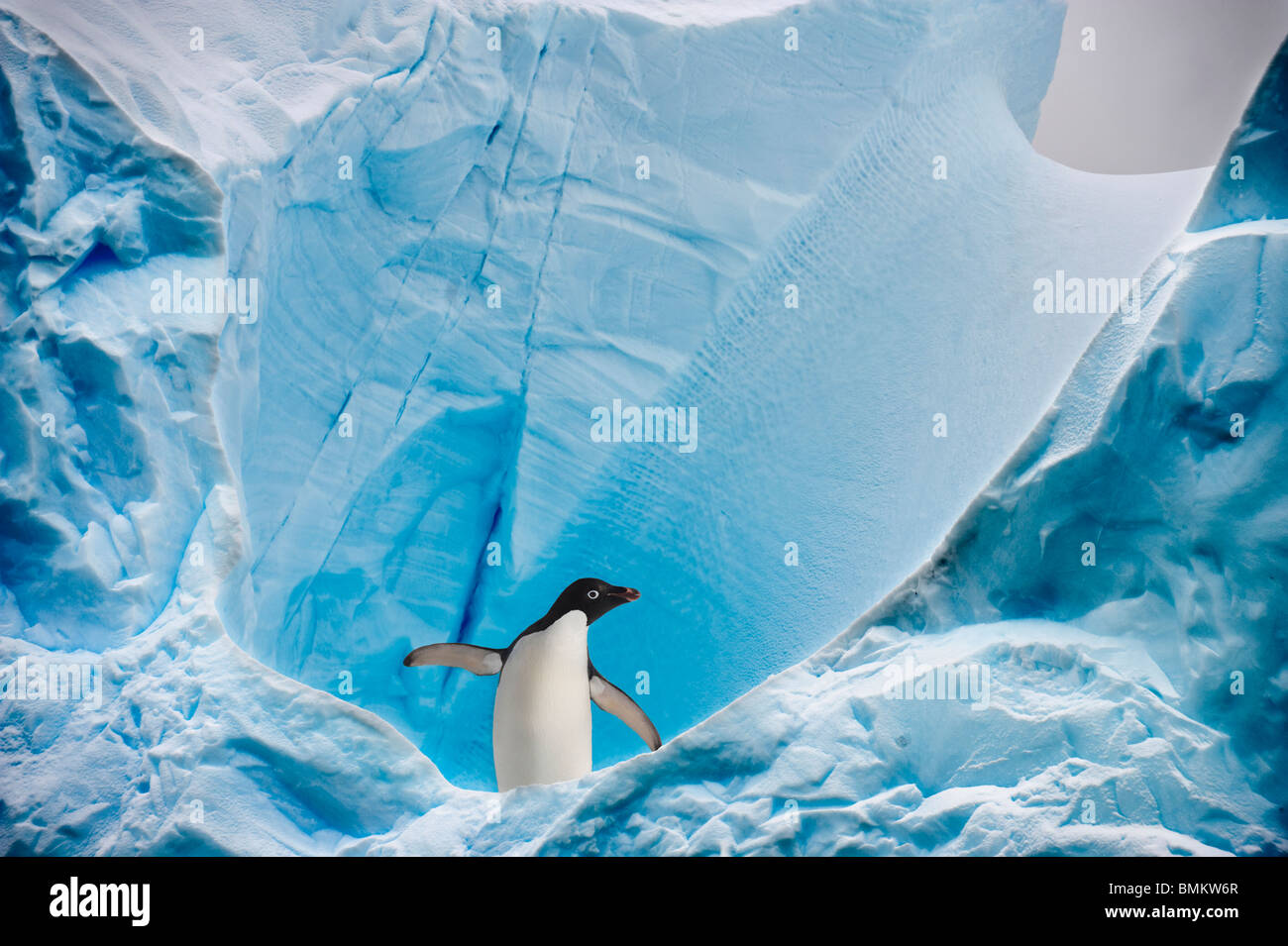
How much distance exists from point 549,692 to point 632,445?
1223 mm

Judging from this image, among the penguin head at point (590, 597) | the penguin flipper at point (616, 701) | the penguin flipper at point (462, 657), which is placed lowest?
the penguin flipper at point (616, 701)

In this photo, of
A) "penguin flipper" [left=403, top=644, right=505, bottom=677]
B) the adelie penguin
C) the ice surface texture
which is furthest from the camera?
"penguin flipper" [left=403, top=644, right=505, bottom=677]

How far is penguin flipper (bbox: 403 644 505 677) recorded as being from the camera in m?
3.26

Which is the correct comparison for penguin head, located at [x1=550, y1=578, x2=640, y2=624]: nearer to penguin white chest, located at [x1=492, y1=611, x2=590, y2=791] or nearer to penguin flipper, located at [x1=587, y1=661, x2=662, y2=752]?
penguin white chest, located at [x1=492, y1=611, x2=590, y2=791]

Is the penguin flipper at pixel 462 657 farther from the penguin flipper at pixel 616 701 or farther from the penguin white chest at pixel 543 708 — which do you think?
the penguin flipper at pixel 616 701

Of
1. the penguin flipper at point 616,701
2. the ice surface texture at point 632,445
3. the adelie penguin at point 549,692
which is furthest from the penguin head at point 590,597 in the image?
the ice surface texture at point 632,445

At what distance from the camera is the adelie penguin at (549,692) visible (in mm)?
3100

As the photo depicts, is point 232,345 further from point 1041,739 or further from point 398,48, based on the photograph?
point 1041,739

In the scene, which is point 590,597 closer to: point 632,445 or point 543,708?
point 543,708

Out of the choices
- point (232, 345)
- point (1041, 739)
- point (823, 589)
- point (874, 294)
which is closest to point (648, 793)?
point (1041, 739)

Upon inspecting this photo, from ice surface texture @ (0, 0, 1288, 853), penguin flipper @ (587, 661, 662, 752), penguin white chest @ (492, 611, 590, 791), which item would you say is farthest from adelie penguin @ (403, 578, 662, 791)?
ice surface texture @ (0, 0, 1288, 853)

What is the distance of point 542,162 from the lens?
377 cm

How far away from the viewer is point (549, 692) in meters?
3.11

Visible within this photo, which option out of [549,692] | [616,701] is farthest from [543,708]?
[616,701]
